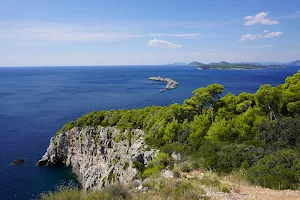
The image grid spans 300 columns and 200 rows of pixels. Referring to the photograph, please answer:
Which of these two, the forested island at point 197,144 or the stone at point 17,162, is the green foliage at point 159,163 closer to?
the forested island at point 197,144

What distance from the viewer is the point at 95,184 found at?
35.4 metres

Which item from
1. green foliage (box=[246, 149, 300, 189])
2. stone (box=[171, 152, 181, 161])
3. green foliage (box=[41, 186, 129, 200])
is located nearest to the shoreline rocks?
stone (box=[171, 152, 181, 161])

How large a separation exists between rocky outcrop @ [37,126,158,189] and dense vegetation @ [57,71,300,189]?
6.08ft

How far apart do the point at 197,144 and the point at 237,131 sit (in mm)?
4085

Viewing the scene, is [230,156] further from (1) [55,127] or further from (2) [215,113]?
(1) [55,127]

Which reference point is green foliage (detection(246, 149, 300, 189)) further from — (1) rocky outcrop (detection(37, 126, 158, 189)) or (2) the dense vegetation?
(1) rocky outcrop (detection(37, 126, 158, 189))

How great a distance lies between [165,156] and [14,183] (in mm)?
29604

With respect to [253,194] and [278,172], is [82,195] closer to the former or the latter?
[253,194]

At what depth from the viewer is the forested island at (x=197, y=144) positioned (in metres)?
12.8

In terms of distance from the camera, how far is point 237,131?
2309cm

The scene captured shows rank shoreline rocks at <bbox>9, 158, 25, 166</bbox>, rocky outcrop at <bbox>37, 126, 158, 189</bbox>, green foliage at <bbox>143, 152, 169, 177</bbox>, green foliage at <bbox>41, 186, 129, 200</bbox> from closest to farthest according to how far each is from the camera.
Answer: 1. green foliage at <bbox>41, 186, 129, 200</bbox>
2. green foliage at <bbox>143, 152, 169, 177</bbox>
3. rocky outcrop at <bbox>37, 126, 158, 189</bbox>
4. shoreline rocks at <bbox>9, 158, 25, 166</bbox>

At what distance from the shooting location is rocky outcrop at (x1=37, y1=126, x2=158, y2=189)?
90.7 ft

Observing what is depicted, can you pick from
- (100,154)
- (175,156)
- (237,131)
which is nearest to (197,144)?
(175,156)

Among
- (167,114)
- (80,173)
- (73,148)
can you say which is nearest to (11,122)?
(73,148)
